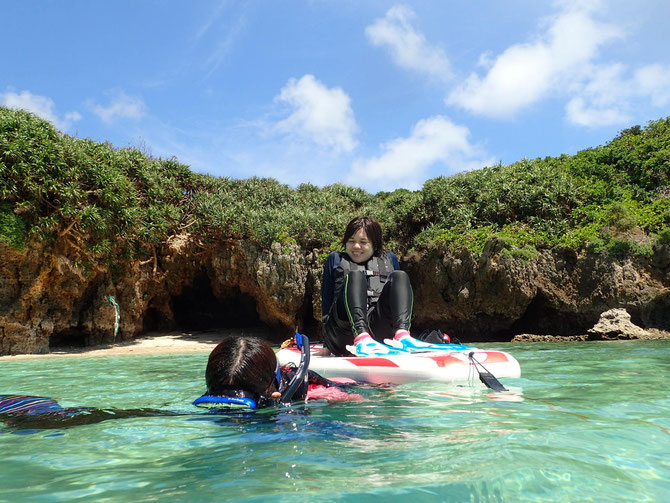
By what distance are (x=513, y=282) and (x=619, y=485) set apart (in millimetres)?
11779

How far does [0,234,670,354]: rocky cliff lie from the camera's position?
12094mm

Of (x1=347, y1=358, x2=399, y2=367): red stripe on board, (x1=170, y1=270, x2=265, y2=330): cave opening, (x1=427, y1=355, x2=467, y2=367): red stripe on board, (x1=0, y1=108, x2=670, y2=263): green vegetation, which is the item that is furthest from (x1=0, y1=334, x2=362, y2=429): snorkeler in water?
(x1=170, y1=270, x2=265, y2=330): cave opening

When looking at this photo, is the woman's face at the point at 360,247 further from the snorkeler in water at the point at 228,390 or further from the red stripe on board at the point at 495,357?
the snorkeler in water at the point at 228,390

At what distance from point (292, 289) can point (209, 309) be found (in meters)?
6.41

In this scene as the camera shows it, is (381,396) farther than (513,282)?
No

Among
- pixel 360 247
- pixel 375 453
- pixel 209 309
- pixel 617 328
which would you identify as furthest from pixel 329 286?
pixel 209 309

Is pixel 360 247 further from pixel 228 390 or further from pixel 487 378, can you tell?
pixel 228 390

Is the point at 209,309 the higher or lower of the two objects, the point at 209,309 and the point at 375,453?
the higher

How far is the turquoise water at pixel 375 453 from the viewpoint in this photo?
1679mm

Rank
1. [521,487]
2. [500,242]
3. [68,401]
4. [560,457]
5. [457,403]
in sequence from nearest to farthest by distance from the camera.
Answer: [521,487] < [560,457] < [457,403] < [68,401] < [500,242]

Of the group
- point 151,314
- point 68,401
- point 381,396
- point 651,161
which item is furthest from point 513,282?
point 151,314

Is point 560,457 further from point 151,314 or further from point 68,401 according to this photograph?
point 151,314

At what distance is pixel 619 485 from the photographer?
172cm

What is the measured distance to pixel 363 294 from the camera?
4988 mm
